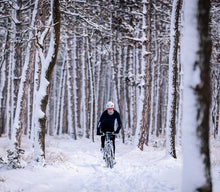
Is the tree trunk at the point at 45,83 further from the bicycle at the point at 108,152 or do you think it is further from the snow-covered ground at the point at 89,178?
the bicycle at the point at 108,152

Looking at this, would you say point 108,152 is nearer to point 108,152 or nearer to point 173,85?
point 108,152

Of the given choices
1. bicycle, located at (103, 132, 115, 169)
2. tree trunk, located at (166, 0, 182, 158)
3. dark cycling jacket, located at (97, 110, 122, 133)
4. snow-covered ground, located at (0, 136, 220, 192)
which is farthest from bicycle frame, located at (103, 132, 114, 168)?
tree trunk, located at (166, 0, 182, 158)

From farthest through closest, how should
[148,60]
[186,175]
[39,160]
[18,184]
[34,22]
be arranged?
[148,60] < [34,22] < [39,160] < [18,184] < [186,175]

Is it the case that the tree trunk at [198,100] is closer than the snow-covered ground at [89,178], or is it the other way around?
the tree trunk at [198,100]

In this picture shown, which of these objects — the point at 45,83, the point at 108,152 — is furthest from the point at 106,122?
the point at 45,83

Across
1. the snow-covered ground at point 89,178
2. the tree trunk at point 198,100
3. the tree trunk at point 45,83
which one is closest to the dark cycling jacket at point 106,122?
the snow-covered ground at point 89,178

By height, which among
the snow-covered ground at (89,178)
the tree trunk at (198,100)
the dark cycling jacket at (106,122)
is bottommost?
the snow-covered ground at (89,178)

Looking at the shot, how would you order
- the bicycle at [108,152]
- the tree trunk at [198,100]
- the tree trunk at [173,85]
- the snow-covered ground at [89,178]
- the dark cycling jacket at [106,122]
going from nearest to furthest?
1. the tree trunk at [198,100]
2. the snow-covered ground at [89,178]
3. the bicycle at [108,152]
4. the tree trunk at [173,85]
5. the dark cycling jacket at [106,122]

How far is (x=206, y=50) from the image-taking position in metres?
2.94

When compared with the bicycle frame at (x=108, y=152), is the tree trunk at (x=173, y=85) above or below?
above

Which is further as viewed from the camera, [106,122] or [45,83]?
[106,122]

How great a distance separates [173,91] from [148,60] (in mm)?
3461

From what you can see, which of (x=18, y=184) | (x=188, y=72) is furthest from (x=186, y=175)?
(x=18, y=184)

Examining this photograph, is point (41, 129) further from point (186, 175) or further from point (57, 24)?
point (186, 175)
